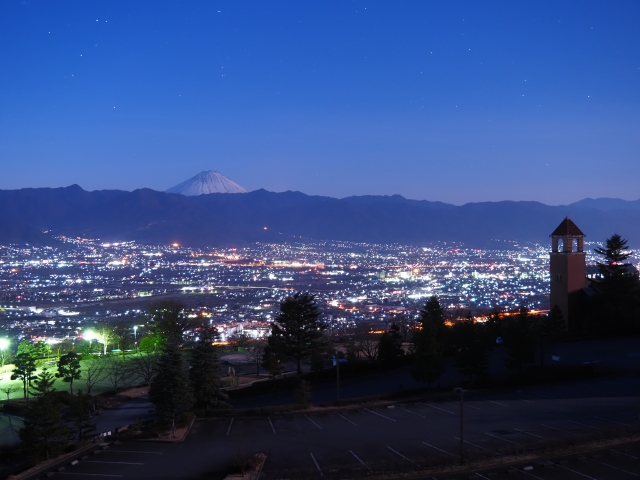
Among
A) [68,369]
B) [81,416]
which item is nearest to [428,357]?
[81,416]

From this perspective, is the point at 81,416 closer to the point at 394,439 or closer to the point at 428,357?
the point at 394,439

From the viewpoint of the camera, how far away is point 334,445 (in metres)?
12.7

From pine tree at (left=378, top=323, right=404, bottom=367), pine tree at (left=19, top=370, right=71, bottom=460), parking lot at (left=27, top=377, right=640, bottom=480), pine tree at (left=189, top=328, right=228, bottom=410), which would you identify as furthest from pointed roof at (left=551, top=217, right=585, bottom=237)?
pine tree at (left=19, top=370, right=71, bottom=460)

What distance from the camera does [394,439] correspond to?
510 inches

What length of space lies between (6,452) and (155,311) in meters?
16.2

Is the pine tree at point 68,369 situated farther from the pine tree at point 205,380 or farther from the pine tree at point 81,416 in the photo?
the pine tree at point 81,416

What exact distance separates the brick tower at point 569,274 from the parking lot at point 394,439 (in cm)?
924

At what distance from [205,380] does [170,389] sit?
5.59 ft

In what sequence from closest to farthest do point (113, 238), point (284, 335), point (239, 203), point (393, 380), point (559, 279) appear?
point (393, 380)
point (284, 335)
point (559, 279)
point (113, 238)
point (239, 203)

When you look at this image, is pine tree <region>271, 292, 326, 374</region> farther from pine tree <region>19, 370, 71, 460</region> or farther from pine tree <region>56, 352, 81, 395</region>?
pine tree <region>19, 370, 71, 460</region>

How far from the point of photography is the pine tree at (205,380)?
15898mm

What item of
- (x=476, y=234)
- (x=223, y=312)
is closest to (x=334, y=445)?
(x=223, y=312)

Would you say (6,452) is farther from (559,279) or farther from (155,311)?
(559,279)

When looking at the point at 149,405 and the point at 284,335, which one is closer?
the point at 149,405
